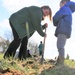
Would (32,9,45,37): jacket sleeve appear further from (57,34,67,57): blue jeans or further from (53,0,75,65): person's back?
(57,34,67,57): blue jeans

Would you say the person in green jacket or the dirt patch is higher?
the person in green jacket

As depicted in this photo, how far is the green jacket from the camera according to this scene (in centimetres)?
814

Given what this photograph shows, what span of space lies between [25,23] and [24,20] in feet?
0.27

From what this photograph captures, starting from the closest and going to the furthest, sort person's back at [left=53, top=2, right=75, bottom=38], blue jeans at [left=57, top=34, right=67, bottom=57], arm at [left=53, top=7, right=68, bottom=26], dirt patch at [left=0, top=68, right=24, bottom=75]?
dirt patch at [left=0, top=68, right=24, bottom=75], blue jeans at [left=57, top=34, right=67, bottom=57], person's back at [left=53, top=2, right=75, bottom=38], arm at [left=53, top=7, right=68, bottom=26]

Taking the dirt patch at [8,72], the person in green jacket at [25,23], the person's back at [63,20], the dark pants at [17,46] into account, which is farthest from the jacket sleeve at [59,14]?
the dirt patch at [8,72]

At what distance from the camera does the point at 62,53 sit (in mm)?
7996

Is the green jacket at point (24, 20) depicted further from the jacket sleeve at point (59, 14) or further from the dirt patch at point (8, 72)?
the dirt patch at point (8, 72)

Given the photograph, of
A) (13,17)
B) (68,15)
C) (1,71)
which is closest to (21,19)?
(13,17)

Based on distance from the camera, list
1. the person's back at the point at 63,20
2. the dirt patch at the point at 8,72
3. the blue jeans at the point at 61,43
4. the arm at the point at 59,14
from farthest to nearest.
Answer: the arm at the point at 59,14 → the person's back at the point at 63,20 → the blue jeans at the point at 61,43 → the dirt patch at the point at 8,72

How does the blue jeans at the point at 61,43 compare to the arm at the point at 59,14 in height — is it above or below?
below

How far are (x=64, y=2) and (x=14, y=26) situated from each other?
4.72 feet

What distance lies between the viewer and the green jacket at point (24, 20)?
8141mm

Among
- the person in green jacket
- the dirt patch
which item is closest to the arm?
the person in green jacket

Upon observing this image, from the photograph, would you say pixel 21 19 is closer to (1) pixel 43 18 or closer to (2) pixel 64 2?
(1) pixel 43 18
